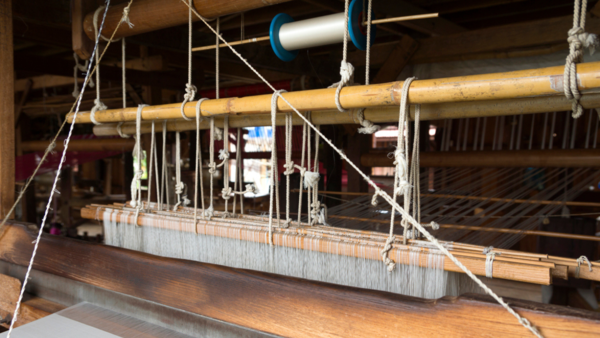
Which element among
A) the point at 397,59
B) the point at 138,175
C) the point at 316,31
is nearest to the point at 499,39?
the point at 397,59

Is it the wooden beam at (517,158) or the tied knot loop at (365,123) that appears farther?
the wooden beam at (517,158)

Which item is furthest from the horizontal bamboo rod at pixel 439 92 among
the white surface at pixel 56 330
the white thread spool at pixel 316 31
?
the white surface at pixel 56 330

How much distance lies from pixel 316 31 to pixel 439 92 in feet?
1.94

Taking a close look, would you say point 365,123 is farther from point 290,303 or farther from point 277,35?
point 290,303

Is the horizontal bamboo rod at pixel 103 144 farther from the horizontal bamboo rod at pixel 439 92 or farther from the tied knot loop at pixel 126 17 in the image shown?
the horizontal bamboo rod at pixel 439 92

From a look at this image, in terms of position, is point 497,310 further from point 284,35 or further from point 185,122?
point 185,122

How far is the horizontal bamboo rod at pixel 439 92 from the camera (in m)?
0.90

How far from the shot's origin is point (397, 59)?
3.11m

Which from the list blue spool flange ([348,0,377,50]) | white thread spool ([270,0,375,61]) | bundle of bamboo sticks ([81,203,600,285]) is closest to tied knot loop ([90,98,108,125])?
bundle of bamboo sticks ([81,203,600,285])

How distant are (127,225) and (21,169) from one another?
3771 millimetres

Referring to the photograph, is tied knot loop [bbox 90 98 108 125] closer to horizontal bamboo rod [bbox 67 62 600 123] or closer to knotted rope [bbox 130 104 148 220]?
knotted rope [bbox 130 104 148 220]

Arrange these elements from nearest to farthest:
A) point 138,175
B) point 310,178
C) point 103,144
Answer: point 310,178
point 138,175
point 103,144

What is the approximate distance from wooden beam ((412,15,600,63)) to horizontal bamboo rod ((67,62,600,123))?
1.77 meters

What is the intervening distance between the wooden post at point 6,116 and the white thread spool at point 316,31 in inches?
54.2
